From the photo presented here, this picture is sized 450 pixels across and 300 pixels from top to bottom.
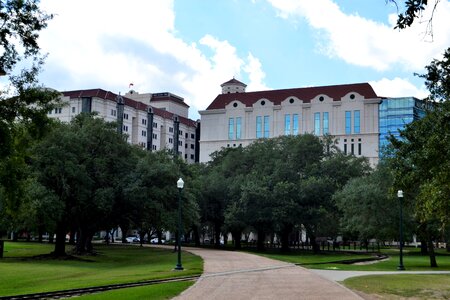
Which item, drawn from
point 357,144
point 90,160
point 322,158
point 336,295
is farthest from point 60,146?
point 357,144

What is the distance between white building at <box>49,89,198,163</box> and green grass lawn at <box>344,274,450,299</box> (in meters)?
85.3

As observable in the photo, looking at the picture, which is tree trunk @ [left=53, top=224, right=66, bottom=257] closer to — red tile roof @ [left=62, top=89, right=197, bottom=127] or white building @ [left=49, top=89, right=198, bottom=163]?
white building @ [left=49, top=89, right=198, bottom=163]

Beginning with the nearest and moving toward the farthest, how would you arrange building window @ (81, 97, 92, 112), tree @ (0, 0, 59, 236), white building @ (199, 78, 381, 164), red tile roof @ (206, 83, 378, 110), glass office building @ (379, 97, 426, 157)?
1. tree @ (0, 0, 59, 236)
2. glass office building @ (379, 97, 426, 157)
3. building window @ (81, 97, 92, 112)
4. white building @ (199, 78, 381, 164)
5. red tile roof @ (206, 83, 378, 110)

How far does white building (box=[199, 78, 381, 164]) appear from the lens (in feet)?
407

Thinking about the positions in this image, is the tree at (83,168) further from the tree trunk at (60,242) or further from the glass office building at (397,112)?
the glass office building at (397,112)

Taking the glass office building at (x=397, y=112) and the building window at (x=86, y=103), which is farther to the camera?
the building window at (x=86, y=103)

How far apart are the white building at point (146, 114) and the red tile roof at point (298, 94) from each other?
13871 millimetres

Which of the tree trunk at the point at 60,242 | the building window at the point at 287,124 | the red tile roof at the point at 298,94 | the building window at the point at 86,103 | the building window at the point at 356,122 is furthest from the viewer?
the building window at the point at 287,124

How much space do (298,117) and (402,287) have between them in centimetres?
10660

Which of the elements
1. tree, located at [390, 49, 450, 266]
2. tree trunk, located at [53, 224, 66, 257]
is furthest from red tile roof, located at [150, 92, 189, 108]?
tree, located at [390, 49, 450, 266]

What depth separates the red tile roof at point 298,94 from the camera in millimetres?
126438

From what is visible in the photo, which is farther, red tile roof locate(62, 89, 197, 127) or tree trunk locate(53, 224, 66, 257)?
red tile roof locate(62, 89, 197, 127)

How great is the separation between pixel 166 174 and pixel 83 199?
23.7ft

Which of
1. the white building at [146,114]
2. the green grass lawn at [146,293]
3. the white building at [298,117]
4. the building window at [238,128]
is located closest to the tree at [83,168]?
the green grass lawn at [146,293]
